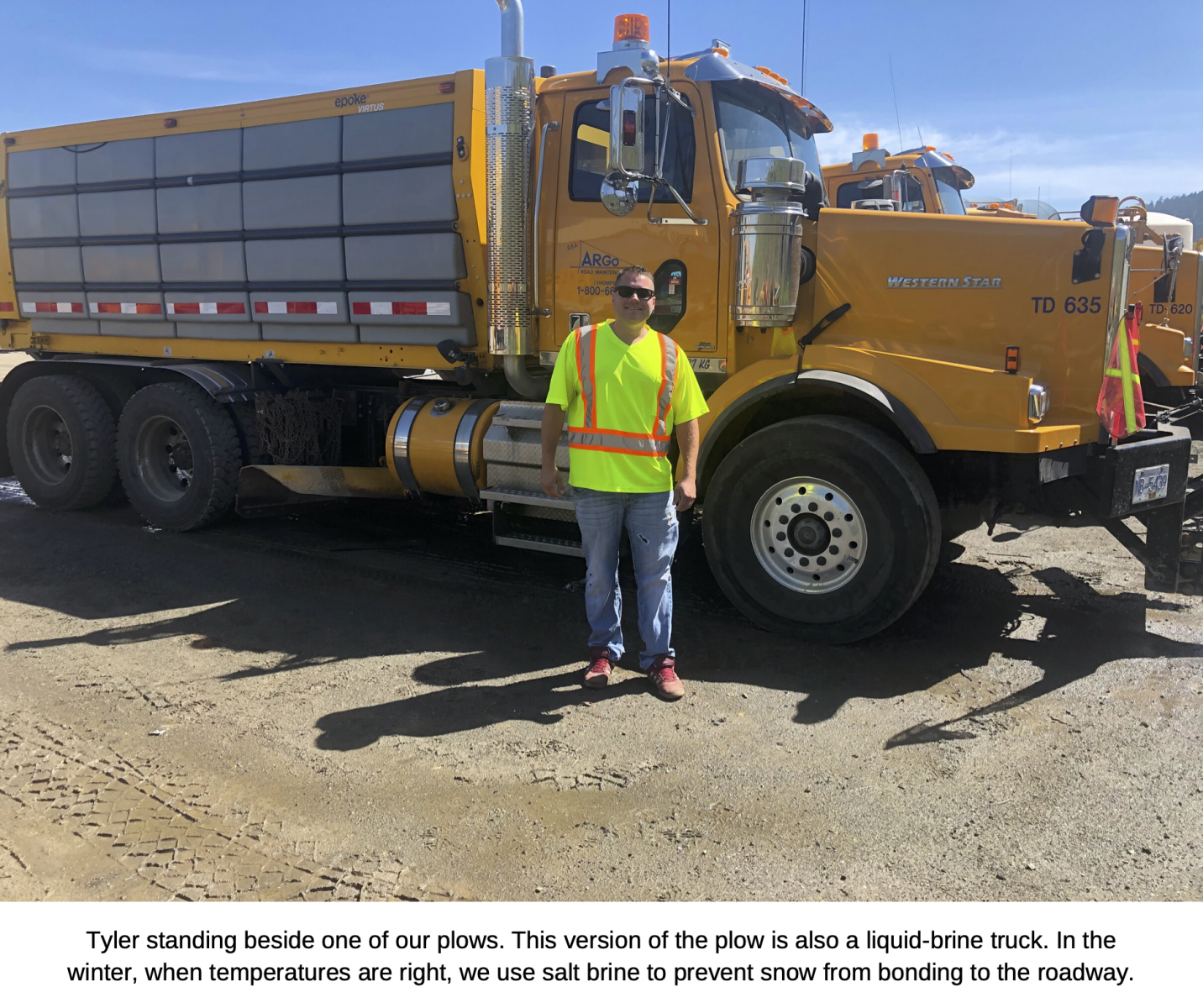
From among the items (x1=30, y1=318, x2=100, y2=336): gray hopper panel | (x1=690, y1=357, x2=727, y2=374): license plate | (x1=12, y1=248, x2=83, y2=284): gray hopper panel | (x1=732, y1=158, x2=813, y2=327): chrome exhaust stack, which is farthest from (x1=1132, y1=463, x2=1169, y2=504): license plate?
(x1=12, y1=248, x2=83, y2=284): gray hopper panel

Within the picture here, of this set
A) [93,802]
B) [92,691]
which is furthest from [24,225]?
[93,802]

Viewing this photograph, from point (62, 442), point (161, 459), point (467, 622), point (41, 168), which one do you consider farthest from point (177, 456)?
point (467, 622)

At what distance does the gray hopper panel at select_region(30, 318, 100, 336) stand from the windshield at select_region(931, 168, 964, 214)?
7439 mm

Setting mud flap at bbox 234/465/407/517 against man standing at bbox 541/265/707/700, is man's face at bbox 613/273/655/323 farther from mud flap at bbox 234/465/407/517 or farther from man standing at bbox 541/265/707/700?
mud flap at bbox 234/465/407/517

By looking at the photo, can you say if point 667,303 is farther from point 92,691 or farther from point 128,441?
point 128,441

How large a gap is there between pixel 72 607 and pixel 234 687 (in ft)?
5.94

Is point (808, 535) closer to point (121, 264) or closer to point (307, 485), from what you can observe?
point (307, 485)

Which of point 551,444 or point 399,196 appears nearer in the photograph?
point 551,444

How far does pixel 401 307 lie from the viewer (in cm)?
598

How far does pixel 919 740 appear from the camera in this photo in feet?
12.3

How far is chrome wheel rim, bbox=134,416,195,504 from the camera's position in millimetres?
7203

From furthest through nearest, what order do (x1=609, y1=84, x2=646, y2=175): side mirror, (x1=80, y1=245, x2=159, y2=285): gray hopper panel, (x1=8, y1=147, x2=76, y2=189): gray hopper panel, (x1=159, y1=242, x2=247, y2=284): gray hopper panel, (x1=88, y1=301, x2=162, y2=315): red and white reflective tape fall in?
(x1=8, y1=147, x2=76, y2=189): gray hopper panel → (x1=88, y1=301, x2=162, y2=315): red and white reflective tape → (x1=80, y1=245, x2=159, y2=285): gray hopper panel → (x1=159, y1=242, x2=247, y2=284): gray hopper panel → (x1=609, y1=84, x2=646, y2=175): side mirror

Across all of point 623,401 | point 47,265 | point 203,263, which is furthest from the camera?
point 47,265

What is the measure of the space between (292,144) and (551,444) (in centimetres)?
337
